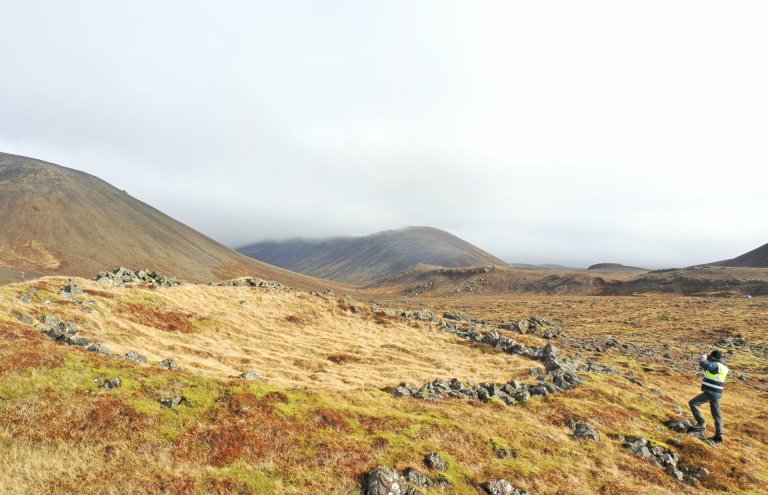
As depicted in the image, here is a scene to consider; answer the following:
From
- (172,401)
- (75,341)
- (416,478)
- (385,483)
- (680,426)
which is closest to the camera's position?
(385,483)

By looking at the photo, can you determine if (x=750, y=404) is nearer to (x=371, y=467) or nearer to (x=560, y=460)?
(x=560, y=460)

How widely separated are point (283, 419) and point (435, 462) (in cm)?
624

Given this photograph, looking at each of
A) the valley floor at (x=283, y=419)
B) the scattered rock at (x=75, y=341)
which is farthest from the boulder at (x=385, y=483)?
the scattered rock at (x=75, y=341)

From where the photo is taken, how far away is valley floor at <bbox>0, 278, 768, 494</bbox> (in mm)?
12172

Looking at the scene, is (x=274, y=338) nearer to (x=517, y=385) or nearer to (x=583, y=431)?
(x=517, y=385)

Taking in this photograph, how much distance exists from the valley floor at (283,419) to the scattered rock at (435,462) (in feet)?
1.04

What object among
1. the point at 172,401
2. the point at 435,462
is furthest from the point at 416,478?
the point at 172,401

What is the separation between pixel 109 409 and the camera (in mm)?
14352

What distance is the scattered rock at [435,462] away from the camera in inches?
555

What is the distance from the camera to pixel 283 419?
15836mm

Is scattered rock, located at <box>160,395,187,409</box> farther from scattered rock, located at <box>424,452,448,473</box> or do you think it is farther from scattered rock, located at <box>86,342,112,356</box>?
scattered rock, located at <box>424,452,448,473</box>

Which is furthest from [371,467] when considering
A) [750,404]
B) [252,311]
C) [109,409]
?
[252,311]

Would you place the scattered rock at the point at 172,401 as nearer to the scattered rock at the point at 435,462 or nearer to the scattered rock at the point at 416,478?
the scattered rock at the point at 416,478

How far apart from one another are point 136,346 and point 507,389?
87.3ft
